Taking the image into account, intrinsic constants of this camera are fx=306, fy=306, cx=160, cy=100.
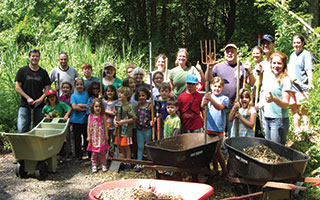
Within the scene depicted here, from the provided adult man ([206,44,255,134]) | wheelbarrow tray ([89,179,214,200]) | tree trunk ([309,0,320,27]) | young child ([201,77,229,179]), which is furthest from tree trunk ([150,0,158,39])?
wheelbarrow tray ([89,179,214,200])

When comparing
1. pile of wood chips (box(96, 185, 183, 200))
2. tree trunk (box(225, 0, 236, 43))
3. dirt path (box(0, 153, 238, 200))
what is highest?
tree trunk (box(225, 0, 236, 43))

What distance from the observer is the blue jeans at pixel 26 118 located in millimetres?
5719

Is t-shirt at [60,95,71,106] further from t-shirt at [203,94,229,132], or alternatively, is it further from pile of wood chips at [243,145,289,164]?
pile of wood chips at [243,145,289,164]

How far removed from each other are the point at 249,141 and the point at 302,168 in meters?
0.93

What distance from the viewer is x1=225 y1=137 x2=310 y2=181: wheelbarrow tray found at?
3.23 m

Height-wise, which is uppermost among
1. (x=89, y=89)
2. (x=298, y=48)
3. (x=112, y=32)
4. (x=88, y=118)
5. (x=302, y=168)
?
(x=112, y=32)

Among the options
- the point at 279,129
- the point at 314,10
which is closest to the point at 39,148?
the point at 279,129

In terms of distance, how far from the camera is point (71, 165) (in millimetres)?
5730

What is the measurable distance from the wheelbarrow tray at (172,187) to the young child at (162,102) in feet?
6.39

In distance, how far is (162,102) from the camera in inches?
205

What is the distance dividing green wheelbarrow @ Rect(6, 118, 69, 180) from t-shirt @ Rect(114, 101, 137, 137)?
3.19 feet

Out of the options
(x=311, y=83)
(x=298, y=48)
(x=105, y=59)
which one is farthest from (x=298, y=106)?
(x=105, y=59)

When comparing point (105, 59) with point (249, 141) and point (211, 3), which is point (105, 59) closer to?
point (249, 141)

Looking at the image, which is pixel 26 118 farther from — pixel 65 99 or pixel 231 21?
pixel 231 21
